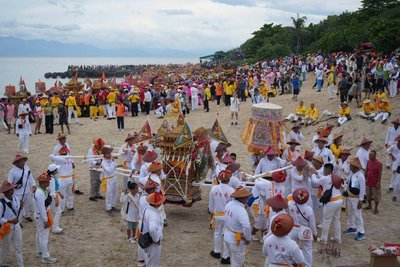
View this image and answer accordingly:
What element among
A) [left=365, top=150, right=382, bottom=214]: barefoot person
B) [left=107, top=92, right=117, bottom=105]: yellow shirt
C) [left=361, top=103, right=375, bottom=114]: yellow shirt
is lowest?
[left=365, top=150, right=382, bottom=214]: barefoot person

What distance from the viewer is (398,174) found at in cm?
1113

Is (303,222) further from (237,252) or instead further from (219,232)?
(219,232)

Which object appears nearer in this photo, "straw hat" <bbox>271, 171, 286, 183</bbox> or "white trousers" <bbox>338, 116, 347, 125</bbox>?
"straw hat" <bbox>271, 171, 286, 183</bbox>

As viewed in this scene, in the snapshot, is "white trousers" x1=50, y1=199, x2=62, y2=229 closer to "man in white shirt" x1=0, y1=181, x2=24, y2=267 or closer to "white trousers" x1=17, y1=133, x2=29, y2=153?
"man in white shirt" x1=0, y1=181, x2=24, y2=267

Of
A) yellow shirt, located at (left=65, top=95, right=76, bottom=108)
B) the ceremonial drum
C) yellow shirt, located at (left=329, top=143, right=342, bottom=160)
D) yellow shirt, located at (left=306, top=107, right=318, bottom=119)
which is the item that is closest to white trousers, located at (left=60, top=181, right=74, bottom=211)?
the ceremonial drum

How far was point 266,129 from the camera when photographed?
1148 cm

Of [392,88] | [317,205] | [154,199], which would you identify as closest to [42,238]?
[154,199]

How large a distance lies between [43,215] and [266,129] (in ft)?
20.6

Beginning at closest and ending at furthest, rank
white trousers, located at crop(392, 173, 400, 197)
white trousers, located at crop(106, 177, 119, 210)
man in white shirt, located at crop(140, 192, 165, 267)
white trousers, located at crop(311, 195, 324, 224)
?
1. man in white shirt, located at crop(140, 192, 165, 267)
2. white trousers, located at crop(311, 195, 324, 224)
3. white trousers, located at crop(106, 177, 119, 210)
4. white trousers, located at crop(392, 173, 400, 197)

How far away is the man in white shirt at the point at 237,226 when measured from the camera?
21.9 feet

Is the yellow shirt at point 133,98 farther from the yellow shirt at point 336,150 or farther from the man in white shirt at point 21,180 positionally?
the man in white shirt at point 21,180

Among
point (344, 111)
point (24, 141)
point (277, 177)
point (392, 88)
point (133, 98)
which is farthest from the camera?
point (133, 98)

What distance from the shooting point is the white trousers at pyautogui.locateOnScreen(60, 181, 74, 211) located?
33.5 ft

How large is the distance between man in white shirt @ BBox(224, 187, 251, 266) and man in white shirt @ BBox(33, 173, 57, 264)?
11.2ft
